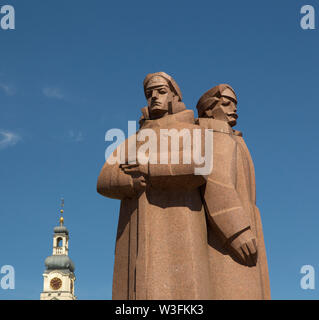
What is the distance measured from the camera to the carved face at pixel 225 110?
28.5ft

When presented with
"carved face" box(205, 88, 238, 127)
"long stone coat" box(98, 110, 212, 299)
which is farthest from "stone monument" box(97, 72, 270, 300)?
"carved face" box(205, 88, 238, 127)

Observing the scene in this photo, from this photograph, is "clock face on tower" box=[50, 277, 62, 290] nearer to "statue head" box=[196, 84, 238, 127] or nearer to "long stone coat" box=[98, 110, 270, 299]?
"statue head" box=[196, 84, 238, 127]

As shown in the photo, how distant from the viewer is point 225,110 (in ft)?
28.6

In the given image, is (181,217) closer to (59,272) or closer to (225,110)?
(225,110)

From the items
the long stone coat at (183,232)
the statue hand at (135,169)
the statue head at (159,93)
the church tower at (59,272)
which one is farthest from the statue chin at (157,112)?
the church tower at (59,272)

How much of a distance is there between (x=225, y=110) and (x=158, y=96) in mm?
1131

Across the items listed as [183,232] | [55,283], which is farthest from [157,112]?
[55,283]

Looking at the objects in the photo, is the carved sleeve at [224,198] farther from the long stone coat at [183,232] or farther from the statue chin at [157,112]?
the statue chin at [157,112]
